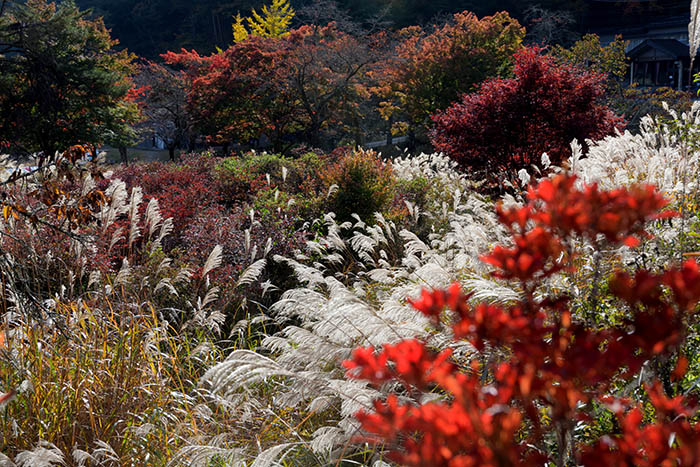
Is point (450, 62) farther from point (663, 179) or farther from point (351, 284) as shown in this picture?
point (663, 179)

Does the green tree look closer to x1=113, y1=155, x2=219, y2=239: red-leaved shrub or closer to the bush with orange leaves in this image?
x1=113, y1=155, x2=219, y2=239: red-leaved shrub

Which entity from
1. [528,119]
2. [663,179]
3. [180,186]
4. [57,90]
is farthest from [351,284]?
[57,90]

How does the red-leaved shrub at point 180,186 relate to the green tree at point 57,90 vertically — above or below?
below

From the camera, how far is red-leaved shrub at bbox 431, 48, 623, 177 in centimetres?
775

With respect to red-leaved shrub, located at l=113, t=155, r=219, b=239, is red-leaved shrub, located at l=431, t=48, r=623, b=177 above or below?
above

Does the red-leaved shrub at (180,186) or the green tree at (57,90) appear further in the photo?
the green tree at (57,90)

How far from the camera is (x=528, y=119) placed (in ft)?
26.1

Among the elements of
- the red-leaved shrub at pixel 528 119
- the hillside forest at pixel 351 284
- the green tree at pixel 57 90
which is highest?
the green tree at pixel 57 90

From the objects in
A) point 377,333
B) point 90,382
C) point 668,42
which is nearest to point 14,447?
point 90,382

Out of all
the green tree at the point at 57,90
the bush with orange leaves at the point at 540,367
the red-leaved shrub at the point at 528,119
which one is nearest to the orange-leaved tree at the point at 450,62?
the green tree at the point at 57,90

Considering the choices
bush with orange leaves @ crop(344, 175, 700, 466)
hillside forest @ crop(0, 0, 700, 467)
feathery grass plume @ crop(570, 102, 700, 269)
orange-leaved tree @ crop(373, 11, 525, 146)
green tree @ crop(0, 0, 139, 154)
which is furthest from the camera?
orange-leaved tree @ crop(373, 11, 525, 146)

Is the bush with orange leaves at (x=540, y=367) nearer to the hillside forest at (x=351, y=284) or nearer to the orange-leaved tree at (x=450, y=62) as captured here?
the hillside forest at (x=351, y=284)

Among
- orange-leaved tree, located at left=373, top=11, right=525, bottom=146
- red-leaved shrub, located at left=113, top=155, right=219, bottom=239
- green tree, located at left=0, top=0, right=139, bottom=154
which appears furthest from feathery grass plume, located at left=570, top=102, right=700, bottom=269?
orange-leaved tree, located at left=373, top=11, right=525, bottom=146

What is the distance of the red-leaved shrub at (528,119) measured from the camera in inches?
305
